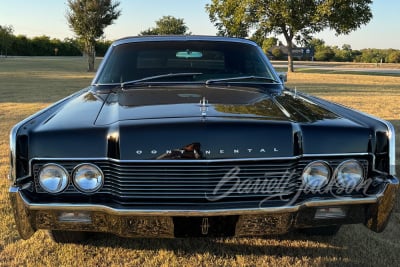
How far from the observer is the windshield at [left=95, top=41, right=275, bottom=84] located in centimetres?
352

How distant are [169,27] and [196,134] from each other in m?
60.1

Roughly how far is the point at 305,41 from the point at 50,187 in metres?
29.1

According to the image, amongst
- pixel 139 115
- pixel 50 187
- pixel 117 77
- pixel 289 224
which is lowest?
pixel 289 224

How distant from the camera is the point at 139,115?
2387mm

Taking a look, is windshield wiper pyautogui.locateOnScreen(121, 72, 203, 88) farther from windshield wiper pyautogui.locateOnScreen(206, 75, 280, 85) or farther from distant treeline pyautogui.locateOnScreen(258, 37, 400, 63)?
distant treeline pyautogui.locateOnScreen(258, 37, 400, 63)

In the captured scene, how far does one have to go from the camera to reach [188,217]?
7.18ft

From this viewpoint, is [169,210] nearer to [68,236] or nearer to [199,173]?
[199,173]

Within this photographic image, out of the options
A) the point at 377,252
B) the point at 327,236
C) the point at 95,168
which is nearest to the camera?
the point at 95,168

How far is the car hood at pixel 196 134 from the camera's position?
2154 mm

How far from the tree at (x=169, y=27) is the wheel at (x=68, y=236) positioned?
2243 inches

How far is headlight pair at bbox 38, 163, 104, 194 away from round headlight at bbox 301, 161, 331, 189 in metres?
1.07

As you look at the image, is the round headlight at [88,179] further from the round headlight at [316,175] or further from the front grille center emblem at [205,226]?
the round headlight at [316,175]

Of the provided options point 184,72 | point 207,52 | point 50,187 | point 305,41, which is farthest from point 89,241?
point 305,41

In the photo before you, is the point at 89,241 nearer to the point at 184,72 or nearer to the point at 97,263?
the point at 97,263
